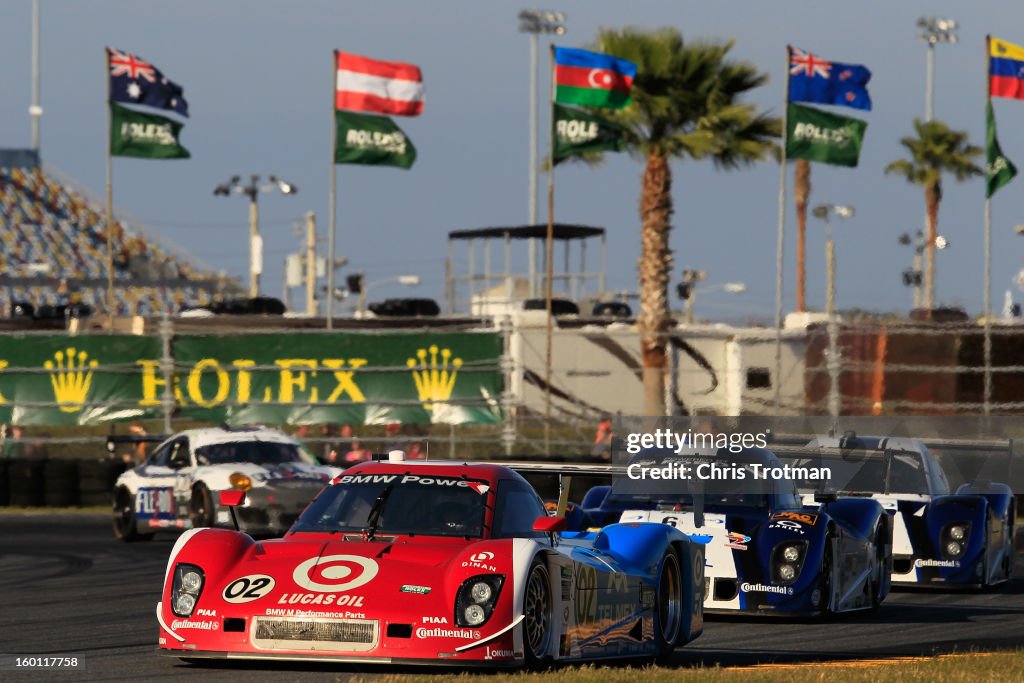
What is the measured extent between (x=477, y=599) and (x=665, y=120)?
2893cm

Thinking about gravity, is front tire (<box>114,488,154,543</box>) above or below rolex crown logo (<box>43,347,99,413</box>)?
below

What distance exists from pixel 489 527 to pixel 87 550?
10.5m

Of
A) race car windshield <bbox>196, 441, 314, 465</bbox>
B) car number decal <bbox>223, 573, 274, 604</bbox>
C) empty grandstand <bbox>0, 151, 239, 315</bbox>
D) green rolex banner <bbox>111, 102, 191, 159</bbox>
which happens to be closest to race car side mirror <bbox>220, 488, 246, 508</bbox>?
car number decal <bbox>223, 573, 274, 604</bbox>

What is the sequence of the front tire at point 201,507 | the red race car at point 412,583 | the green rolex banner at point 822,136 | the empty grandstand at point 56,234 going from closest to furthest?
the red race car at point 412,583, the front tire at point 201,507, the green rolex banner at point 822,136, the empty grandstand at point 56,234

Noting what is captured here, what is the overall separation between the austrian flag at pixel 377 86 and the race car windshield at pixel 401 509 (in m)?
25.3

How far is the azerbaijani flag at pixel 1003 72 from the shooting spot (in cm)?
3478

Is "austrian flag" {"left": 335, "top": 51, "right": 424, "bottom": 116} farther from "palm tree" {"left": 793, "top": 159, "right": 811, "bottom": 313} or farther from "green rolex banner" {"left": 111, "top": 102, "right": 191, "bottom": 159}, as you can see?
"palm tree" {"left": 793, "top": 159, "right": 811, "bottom": 313}

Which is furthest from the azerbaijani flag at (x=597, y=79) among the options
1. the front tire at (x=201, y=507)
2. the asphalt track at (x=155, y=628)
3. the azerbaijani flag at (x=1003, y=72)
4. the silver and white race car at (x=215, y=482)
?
the asphalt track at (x=155, y=628)

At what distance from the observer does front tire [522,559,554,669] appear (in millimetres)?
9258

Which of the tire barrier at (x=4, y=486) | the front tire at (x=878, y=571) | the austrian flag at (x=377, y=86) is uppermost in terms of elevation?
the austrian flag at (x=377, y=86)

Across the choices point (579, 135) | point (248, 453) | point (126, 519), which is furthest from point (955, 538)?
point (579, 135)

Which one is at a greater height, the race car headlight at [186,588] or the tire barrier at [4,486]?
the race car headlight at [186,588]

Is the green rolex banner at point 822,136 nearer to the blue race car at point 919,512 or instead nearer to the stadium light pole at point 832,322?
the stadium light pole at point 832,322

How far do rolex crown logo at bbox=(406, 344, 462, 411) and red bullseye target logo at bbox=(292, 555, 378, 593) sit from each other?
20.4 metres
